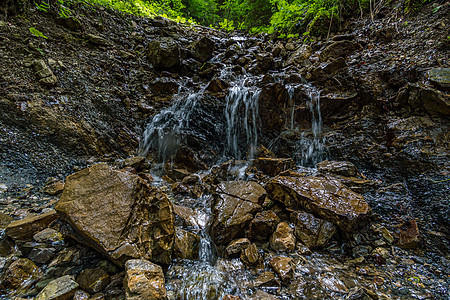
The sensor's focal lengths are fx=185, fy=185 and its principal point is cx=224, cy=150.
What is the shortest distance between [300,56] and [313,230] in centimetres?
694

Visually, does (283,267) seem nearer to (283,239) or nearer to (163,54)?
(283,239)

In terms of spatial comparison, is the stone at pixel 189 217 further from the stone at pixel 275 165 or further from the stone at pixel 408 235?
the stone at pixel 408 235

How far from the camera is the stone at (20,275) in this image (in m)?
1.78

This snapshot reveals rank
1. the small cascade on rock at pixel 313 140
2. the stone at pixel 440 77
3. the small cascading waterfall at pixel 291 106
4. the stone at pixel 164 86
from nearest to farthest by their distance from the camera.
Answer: the stone at pixel 440 77, the small cascade on rock at pixel 313 140, the small cascading waterfall at pixel 291 106, the stone at pixel 164 86

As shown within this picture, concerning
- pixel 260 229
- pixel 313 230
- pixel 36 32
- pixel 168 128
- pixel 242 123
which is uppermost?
pixel 36 32

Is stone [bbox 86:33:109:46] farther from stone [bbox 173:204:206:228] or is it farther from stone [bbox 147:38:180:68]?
stone [bbox 173:204:206:228]

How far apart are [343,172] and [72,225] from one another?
4669mm

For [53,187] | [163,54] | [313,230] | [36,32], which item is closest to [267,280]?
[313,230]

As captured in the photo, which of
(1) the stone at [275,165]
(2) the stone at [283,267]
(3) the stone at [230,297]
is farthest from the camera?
(1) the stone at [275,165]

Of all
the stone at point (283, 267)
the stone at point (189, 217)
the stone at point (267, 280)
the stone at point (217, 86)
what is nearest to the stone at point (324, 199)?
the stone at point (283, 267)

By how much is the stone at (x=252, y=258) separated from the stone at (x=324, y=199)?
3.40 feet

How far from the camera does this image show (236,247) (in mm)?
2555

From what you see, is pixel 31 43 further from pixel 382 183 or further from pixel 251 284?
pixel 382 183

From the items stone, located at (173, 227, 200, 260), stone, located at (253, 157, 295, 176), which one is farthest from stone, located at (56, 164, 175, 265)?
stone, located at (253, 157, 295, 176)
